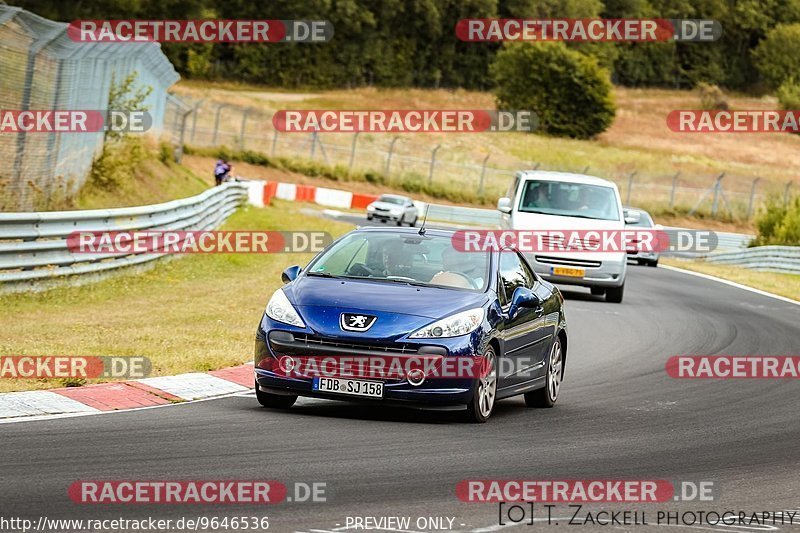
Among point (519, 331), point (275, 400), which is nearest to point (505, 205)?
point (519, 331)

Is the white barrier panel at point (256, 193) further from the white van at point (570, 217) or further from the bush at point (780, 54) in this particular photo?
the bush at point (780, 54)

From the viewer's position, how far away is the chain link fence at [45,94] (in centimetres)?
1792

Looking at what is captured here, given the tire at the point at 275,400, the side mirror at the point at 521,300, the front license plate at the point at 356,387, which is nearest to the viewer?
the front license plate at the point at 356,387

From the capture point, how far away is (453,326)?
9.80 m

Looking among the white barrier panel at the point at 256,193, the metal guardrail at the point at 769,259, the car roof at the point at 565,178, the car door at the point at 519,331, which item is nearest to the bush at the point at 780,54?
the metal guardrail at the point at 769,259

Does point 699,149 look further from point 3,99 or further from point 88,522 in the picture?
point 88,522

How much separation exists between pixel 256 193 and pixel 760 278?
55.4ft

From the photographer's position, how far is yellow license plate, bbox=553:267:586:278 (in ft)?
73.3

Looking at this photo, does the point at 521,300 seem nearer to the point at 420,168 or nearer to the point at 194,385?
the point at 194,385

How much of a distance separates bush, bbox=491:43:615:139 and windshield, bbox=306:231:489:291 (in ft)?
276

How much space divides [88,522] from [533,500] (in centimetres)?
236

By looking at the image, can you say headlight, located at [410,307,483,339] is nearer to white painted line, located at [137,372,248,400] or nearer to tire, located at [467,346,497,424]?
tire, located at [467,346,497,424]

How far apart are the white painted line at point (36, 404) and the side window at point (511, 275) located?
3320 millimetres

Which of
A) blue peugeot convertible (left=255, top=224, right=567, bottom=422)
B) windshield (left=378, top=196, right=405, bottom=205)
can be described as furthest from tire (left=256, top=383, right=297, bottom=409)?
windshield (left=378, top=196, right=405, bottom=205)
